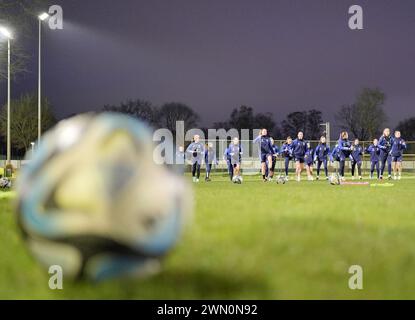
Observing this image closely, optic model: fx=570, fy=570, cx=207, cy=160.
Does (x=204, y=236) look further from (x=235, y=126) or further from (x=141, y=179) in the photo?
(x=235, y=126)

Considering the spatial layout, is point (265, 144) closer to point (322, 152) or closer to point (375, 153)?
point (322, 152)

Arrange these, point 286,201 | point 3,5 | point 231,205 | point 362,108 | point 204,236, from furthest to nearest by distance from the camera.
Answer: point 362,108
point 3,5
point 286,201
point 231,205
point 204,236

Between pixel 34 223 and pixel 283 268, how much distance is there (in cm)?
262

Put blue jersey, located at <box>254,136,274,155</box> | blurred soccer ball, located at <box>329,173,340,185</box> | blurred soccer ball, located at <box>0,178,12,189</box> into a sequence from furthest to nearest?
blue jersey, located at <box>254,136,274,155</box> < blurred soccer ball, located at <box>329,173,340,185</box> < blurred soccer ball, located at <box>0,178,12,189</box>

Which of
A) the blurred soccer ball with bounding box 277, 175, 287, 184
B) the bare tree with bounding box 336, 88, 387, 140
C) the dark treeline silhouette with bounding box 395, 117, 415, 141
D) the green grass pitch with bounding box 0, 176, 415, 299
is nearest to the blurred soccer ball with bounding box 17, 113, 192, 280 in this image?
the green grass pitch with bounding box 0, 176, 415, 299

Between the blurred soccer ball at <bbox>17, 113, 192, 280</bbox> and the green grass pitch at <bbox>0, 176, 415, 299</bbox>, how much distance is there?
11.7 inches

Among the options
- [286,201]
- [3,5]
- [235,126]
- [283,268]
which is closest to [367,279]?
[283,268]

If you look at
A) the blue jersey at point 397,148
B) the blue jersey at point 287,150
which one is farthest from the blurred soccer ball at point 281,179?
the blue jersey at point 397,148

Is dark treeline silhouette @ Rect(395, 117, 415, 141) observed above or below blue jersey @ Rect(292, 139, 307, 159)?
above

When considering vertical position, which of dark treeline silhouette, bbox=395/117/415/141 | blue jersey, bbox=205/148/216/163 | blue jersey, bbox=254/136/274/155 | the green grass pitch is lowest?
the green grass pitch

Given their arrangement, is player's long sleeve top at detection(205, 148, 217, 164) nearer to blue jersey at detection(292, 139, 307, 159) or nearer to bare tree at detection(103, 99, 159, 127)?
blue jersey at detection(292, 139, 307, 159)

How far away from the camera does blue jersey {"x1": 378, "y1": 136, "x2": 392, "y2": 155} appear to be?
1208 inches

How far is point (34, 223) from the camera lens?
5590 mm
